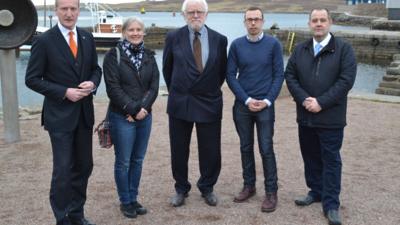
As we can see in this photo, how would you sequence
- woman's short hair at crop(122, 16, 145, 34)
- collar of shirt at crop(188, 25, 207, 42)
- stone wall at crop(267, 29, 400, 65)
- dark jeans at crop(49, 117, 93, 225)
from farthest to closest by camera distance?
stone wall at crop(267, 29, 400, 65), collar of shirt at crop(188, 25, 207, 42), woman's short hair at crop(122, 16, 145, 34), dark jeans at crop(49, 117, 93, 225)

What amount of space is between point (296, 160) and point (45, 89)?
3806mm

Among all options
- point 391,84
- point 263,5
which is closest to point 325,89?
point 391,84

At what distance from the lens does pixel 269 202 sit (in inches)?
188

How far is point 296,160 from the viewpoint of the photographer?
662 cm

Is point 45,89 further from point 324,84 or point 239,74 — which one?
point 324,84

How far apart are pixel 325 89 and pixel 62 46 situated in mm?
2265

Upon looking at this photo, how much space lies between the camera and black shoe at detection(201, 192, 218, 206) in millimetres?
4898

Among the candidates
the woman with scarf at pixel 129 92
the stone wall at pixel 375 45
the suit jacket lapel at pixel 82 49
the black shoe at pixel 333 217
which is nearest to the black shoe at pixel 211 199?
the woman with scarf at pixel 129 92

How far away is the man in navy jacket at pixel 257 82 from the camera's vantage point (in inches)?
180

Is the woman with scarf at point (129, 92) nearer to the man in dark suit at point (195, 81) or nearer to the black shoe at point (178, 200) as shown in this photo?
the man in dark suit at point (195, 81)

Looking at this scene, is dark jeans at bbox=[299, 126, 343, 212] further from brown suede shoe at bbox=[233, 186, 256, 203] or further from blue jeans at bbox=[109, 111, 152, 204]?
blue jeans at bbox=[109, 111, 152, 204]

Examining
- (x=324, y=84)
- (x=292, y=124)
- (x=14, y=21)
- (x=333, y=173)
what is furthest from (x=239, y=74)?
(x=292, y=124)

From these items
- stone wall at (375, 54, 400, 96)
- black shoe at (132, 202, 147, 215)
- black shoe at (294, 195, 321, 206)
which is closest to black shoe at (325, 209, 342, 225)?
black shoe at (294, 195, 321, 206)

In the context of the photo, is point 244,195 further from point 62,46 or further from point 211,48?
point 62,46
